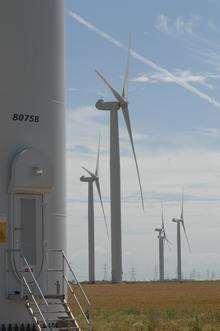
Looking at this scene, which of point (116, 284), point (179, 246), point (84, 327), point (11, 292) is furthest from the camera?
point (179, 246)

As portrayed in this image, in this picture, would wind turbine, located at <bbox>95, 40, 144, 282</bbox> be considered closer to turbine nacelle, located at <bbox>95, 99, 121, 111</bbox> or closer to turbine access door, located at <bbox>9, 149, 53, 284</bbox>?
turbine nacelle, located at <bbox>95, 99, 121, 111</bbox>

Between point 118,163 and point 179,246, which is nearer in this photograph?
point 118,163

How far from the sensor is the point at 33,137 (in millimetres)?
22375

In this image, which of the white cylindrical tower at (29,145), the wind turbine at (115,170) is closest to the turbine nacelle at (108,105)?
the wind turbine at (115,170)

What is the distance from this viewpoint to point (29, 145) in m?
22.2

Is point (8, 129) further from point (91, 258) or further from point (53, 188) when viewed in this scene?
point (91, 258)

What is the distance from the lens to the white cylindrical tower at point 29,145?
21469 mm

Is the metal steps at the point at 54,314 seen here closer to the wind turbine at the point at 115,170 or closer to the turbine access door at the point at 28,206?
the turbine access door at the point at 28,206

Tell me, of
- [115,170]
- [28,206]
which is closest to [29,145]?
[28,206]

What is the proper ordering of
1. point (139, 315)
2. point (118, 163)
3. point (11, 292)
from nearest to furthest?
point (11, 292) → point (139, 315) → point (118, 163)

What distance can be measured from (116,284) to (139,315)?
59.1 meters

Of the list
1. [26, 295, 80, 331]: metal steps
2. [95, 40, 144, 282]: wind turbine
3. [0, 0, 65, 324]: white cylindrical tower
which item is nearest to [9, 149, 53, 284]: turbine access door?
[0, 0, 65, 324]: white cylindrical tower

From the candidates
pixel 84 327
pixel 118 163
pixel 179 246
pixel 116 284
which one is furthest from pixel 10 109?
pixel 179 246

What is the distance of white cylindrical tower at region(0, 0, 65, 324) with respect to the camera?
21469mm
